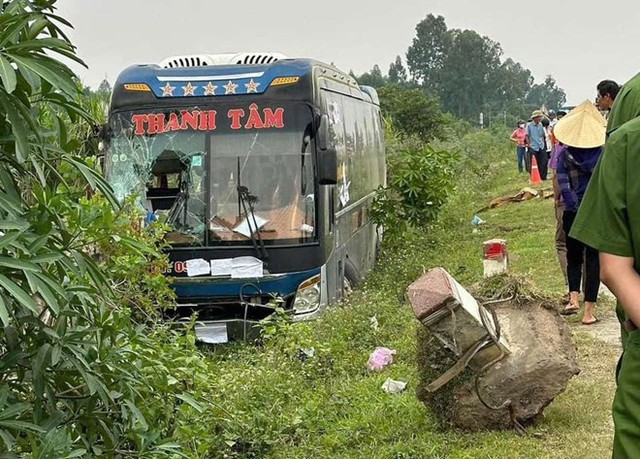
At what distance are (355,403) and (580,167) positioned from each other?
2.93m

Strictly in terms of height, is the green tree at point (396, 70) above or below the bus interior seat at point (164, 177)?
above

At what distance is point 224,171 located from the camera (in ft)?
26.1

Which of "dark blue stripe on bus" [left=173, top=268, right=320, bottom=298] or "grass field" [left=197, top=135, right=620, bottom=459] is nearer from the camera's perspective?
"grass field" [left=197, top=135, right=620, bottom=459]

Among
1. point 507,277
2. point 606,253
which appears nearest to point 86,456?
point 606,253

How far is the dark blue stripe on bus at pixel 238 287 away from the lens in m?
7.85

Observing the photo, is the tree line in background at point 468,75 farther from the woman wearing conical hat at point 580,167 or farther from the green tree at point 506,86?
the woman wearing conical hat at point 580,167

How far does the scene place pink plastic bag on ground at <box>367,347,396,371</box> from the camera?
23.1 ft

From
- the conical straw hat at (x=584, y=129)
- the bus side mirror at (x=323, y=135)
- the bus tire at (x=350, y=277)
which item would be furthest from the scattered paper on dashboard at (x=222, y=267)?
the conical straw hat at (x=584, y=129)

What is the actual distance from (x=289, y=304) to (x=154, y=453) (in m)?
5.10

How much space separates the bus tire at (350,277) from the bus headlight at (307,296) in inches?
56.3

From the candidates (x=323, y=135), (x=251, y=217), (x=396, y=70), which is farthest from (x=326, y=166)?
(x=396, y=70)

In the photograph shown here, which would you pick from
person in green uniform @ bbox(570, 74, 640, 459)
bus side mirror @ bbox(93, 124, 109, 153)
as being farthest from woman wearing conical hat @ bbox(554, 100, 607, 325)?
person in green uniform @ bbox(570, 74, 640, 459)

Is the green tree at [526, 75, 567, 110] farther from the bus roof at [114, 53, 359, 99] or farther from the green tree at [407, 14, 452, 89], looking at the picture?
the bus roof at [114, 53, 359, 99]

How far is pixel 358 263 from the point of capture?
11188 mm
